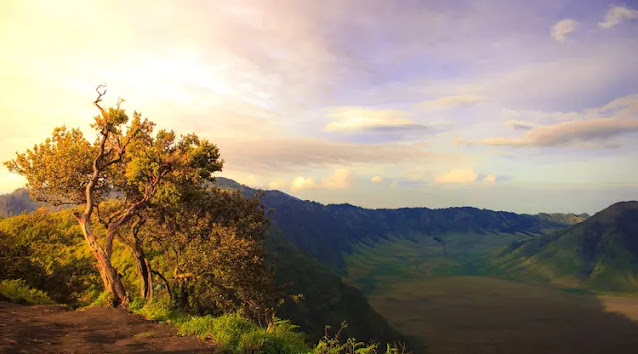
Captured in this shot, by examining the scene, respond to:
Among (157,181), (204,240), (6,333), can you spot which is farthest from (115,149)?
(6,333)

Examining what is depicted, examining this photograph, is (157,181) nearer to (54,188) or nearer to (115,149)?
(115,149)

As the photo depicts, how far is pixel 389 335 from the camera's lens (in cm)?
12000

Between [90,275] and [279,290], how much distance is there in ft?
49.8

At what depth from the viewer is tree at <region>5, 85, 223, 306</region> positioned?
23609mm

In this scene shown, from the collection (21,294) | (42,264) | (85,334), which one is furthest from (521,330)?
(85,334)

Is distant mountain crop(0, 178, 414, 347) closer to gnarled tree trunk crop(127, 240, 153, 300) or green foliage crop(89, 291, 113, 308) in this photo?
gnarled tree trunk crop(127, 240, 153, 300)

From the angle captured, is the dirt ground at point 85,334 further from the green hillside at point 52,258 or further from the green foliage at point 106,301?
the green hillside at point 52,258

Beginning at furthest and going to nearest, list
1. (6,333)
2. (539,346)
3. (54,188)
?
(539,346), (54,188), (6,333)

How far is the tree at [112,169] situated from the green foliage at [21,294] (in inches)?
191

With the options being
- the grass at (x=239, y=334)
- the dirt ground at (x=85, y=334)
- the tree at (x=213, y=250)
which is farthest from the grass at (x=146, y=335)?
the tree at (x=213, y=250)

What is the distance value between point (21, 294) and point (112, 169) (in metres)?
9.71

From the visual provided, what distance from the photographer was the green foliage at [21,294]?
76.0ft

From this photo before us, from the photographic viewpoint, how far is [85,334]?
16.1 m

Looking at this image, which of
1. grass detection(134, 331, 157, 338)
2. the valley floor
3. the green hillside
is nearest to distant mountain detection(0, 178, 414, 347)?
the valley floor
